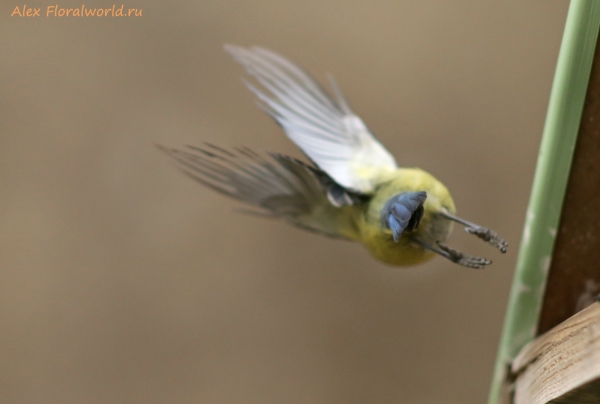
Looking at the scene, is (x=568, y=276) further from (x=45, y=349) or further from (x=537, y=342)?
(x=45, y=349)

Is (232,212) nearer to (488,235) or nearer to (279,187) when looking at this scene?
(279,187)

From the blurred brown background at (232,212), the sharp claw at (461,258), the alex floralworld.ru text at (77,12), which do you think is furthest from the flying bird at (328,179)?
the alex floralworld.ru text at (77,12)

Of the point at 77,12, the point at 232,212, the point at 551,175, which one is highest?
the point at 77,12

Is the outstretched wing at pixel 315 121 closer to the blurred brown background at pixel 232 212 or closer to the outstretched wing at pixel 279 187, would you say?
the outstretched wing at pixel 279 187

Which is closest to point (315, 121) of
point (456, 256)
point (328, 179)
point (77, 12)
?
point (328, 179)

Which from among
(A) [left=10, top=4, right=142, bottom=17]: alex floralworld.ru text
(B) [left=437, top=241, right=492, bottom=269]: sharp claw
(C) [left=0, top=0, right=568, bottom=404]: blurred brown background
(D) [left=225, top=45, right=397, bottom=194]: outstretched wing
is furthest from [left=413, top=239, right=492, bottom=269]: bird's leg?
(A) [left=10, top=4, right=142, bottom=17]: alex floralworld.ru text

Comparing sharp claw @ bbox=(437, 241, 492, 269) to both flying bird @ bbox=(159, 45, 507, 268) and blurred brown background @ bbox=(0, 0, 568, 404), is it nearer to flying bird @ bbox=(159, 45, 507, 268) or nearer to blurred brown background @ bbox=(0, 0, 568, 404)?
flying bird @ bbox=(159, 45, 507, 268)
